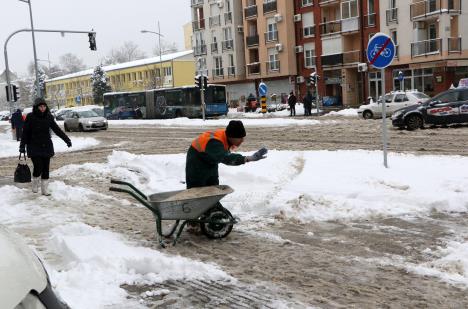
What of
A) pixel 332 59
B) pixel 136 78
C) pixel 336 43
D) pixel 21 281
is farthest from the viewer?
pixel 136 78

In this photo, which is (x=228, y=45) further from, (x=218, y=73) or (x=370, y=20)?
(x=370, y=20)

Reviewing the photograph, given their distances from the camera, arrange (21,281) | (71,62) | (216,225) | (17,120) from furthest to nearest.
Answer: (71,62), (17,120), (216,225), (21,281)

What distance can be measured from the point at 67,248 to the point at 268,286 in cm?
241

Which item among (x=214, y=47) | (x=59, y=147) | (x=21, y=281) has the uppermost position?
(x=214, y=47)

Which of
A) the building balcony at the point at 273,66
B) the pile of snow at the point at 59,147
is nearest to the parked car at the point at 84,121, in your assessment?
the pile of snow at the point at 59,147

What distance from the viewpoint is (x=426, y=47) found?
4078 centimetres

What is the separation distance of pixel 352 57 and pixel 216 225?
147 feet

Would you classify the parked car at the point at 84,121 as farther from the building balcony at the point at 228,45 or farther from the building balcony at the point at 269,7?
the building balcony at the point at 228,45

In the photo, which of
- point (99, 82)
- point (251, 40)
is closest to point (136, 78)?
point (99, 82)

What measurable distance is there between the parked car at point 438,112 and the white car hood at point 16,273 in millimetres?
20297

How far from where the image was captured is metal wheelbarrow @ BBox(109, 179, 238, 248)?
20.7 ft

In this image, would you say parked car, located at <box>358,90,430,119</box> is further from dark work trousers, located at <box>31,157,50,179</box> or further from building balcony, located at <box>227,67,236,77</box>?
building balcony, located at <box>227,67,236,77</box>

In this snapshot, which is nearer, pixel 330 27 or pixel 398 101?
pixel 398 101

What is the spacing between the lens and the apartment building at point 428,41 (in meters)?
39.2
